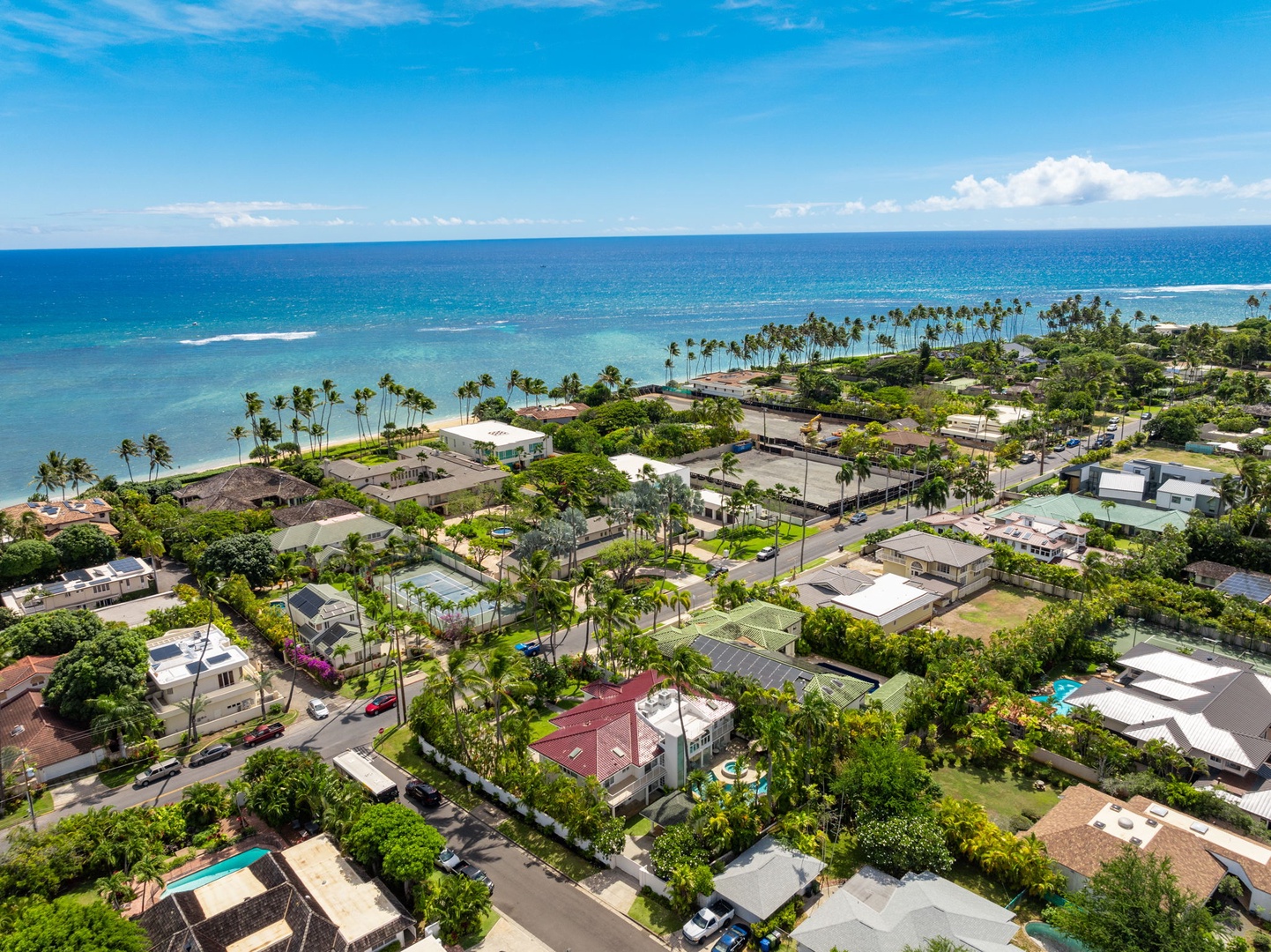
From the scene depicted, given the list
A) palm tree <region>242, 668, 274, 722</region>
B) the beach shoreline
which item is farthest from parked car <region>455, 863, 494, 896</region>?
the beach shoreline

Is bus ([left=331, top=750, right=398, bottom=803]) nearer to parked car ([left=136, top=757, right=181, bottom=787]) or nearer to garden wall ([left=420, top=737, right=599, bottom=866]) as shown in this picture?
garden wall ([left=420, top=737, right=599, bottom=866])

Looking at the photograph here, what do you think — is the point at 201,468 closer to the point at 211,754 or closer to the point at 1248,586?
the point at 211,754

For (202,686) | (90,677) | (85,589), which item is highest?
(90,677)

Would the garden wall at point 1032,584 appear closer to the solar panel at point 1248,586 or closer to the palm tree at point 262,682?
the solar panel at point 1248,586

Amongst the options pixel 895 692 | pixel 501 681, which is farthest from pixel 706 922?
pixel 895 692

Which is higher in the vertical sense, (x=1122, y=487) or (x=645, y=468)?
(x=645, y=468)

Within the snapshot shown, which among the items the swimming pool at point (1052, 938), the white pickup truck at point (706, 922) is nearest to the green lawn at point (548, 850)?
the white pickup truck at point (706, 922)
